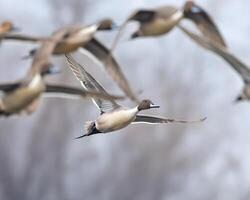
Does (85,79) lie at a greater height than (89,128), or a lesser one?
greater

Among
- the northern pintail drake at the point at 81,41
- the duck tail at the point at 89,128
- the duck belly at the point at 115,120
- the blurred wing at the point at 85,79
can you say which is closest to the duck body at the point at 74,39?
the northern pintail drake at the point at 81,41

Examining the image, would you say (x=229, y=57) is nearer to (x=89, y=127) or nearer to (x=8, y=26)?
(x=8, y=26)

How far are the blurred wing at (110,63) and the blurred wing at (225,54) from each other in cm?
11

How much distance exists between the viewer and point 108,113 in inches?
73.9

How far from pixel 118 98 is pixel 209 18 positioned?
0.82 ft

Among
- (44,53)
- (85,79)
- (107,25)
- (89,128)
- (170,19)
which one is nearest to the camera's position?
(44,53)

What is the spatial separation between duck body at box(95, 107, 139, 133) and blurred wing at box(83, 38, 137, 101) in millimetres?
449

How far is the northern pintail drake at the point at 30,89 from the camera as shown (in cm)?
104

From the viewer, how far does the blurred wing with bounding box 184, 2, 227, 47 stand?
3.81 ft

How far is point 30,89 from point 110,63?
0.55 feet

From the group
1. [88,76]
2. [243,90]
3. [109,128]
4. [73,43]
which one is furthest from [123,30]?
[88,76]

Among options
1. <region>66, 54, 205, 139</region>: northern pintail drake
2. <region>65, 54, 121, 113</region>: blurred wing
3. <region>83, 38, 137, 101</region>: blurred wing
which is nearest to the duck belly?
<region>66, 54, 205, 139</region>: northern pintail drake

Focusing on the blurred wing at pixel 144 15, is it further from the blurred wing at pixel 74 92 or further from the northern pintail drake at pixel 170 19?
the blurred wing at pixel 74 92

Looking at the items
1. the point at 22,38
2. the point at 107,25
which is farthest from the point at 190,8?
the point at 22,38
